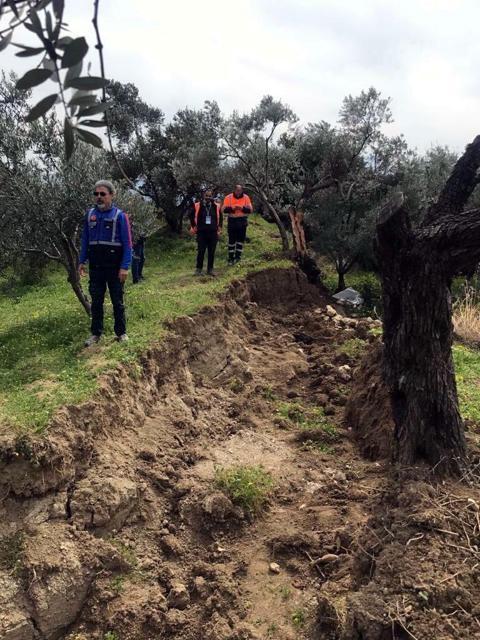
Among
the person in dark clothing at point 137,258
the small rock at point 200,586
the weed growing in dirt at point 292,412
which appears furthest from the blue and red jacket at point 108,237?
the person in dark clothing at point 137,258

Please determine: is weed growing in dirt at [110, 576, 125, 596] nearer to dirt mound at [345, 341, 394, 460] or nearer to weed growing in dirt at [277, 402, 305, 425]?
dirt mound at [345, 341, 394, 460]

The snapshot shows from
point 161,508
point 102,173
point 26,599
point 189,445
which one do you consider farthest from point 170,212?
Answer: point 26,599

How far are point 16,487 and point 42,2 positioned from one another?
4306 mm

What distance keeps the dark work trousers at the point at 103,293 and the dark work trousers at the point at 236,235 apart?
6.30m

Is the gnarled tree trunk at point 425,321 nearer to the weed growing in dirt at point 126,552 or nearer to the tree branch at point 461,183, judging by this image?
the tree branch at point 461,183

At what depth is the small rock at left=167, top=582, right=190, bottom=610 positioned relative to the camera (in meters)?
4.74

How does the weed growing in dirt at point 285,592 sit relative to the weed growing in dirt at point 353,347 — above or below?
below

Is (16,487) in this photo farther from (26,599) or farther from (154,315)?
(154,315)

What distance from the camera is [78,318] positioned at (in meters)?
8.78

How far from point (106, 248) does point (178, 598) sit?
4.19 m

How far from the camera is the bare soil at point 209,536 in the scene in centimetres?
406

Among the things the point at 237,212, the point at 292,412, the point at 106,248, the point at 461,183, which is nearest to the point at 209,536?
the point at 292,412

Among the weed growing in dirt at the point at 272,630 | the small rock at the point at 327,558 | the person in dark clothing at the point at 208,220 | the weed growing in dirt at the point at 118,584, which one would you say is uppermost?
the person in dark clothing at the point at 208,220

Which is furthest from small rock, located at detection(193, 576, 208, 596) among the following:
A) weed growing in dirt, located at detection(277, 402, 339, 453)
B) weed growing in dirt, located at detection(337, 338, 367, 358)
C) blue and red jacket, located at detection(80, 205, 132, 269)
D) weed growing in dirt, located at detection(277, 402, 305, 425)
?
weed growing in dirt, located at detection(337, 338, 367, 358)
